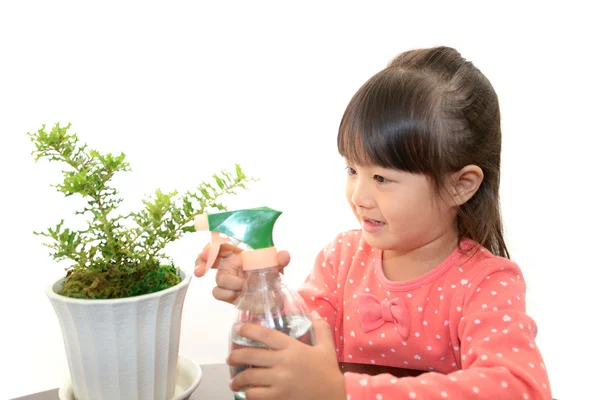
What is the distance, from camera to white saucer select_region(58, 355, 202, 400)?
84 centimetres

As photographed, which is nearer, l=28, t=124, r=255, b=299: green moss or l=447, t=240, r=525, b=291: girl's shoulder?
l=28, t=124, r=255, b=299: green moss

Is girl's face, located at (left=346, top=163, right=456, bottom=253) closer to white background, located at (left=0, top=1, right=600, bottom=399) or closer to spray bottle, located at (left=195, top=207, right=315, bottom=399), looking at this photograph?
spray bottle, located at (left=195, top=207, right=315, bottom=399)

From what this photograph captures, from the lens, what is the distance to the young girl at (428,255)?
2.86 ft

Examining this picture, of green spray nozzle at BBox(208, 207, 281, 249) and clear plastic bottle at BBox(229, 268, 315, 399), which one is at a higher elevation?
green spray nozzle at BBox(208, 207, 281, 249)

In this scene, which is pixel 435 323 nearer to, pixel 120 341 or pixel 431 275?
pixel 431 275

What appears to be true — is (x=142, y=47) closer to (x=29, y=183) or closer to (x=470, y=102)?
(x=29, y=183)

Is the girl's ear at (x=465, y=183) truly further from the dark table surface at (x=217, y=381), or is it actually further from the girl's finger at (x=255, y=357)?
the girl's finger at (x=255, y=357)

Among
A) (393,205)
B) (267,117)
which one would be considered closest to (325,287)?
(393,205)

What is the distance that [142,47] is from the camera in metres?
1.74

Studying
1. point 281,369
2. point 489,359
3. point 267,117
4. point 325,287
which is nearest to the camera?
point 281,369

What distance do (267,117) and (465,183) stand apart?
0.91 meters

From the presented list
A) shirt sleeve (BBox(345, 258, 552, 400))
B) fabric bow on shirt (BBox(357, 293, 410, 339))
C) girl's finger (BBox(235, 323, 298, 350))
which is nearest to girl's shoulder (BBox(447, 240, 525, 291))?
shirt sleeve (BBox(345, 258, 552, 400))

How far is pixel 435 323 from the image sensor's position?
1112 mm

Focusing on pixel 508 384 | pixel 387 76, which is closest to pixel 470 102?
pixel 387 76
